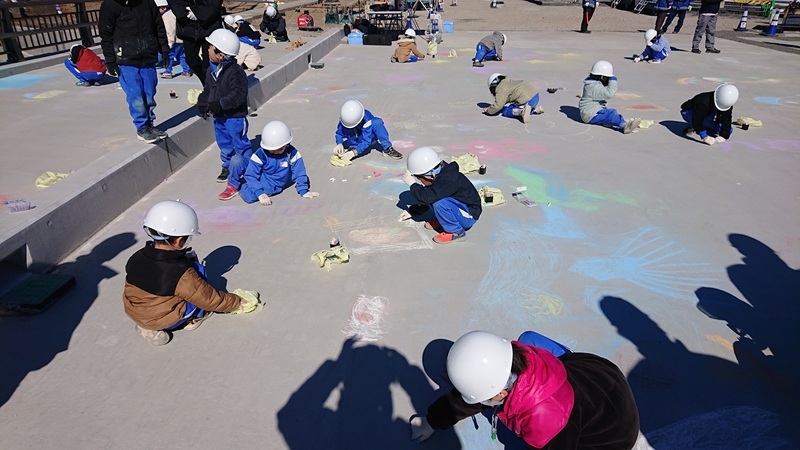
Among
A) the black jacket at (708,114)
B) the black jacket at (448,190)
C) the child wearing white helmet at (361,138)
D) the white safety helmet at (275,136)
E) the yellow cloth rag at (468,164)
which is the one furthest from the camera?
the black jacket at (708,114)

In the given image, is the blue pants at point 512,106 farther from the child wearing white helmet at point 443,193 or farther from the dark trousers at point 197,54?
the dark trousers at point 197,54

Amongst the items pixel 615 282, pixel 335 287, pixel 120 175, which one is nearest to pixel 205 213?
pixel 120 175

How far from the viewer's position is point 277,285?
12.8 ft

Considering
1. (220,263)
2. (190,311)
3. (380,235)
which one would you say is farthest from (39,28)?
(190,311)

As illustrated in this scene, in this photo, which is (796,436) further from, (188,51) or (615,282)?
(188,51)

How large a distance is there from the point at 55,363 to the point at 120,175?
237cm

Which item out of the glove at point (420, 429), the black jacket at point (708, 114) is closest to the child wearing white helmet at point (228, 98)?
the glove at point (420, 429)

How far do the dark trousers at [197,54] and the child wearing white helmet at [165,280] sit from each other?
17.7 ft

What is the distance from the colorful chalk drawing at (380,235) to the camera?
4.41 meters

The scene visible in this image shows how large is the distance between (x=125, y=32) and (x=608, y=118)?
22.1ft

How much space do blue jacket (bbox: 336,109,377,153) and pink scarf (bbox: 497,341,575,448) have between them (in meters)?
4.75

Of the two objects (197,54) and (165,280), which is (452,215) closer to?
(165,280)

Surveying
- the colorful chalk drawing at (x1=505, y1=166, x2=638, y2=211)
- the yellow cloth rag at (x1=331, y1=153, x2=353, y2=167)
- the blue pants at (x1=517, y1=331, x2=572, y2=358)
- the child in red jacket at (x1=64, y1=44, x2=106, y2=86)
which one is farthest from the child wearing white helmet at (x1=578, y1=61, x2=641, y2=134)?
the child in red jacket at (x1=64, y1=44, x2=106, y2=86)

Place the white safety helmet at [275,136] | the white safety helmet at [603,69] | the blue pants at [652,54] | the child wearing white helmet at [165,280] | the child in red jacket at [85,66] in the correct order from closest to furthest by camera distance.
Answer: the child wearing white helmet at [165,280] → the white safety helmet at [275,136] → the white safety helmet at [603,69] → the child in red jacket at [85,66] → the blue pants at [652,54]
